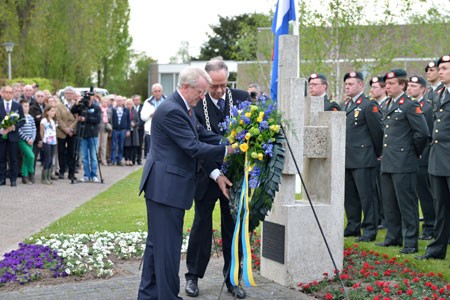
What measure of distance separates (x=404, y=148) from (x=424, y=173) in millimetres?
1929

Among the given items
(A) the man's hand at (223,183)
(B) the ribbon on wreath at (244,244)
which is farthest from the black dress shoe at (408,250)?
(A) the man's hand at (223,183)

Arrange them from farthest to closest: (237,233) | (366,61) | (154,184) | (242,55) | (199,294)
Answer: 1. (242,55)
2. (366,61)
3. (199,294)
4. (237,233)
5. (154,184)

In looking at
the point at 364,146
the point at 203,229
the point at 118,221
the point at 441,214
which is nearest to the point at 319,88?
the point at 364,146

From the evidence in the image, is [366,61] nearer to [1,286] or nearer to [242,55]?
[242,55]

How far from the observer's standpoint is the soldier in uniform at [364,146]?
390 inches

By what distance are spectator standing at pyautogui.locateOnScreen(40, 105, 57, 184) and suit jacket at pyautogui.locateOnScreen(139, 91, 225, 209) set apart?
38.2 ft

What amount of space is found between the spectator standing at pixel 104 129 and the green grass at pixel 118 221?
7650 mm

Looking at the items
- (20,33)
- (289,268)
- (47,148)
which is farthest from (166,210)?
(20,33)

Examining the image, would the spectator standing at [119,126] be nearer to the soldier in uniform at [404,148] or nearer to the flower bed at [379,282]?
the soldier in uniform at [404,148]

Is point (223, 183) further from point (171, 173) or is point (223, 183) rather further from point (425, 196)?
point (425, 196)

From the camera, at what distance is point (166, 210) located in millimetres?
6211

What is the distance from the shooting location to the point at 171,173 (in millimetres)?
6156

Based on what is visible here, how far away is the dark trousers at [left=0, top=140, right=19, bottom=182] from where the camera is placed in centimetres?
1692

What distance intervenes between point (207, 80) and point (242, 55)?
26.2 m
